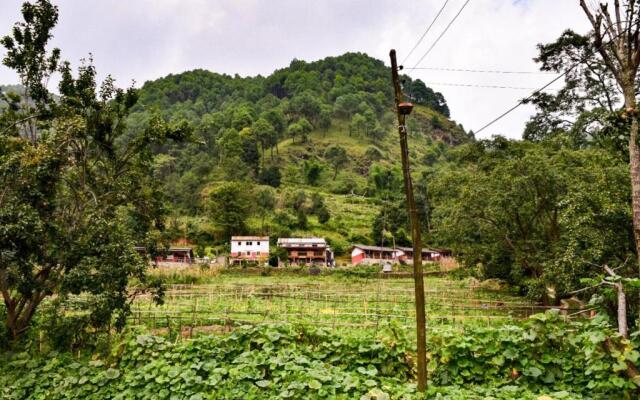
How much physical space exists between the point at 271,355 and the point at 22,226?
665 cm

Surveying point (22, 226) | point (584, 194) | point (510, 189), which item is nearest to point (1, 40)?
point (22, 226)

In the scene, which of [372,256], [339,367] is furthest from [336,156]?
[339,367]

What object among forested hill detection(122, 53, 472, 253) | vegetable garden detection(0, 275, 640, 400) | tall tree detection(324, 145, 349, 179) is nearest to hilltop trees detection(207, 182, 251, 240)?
forested hill detection(122, 53, 472, 253)

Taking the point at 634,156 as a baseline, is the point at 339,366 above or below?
below

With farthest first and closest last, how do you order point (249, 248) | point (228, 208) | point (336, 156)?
point (336, 156) < point (228, 208) < point (249, 248)

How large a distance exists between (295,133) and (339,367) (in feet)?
336

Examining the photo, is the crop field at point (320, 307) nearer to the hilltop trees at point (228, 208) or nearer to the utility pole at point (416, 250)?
the utility pole at point (416, 250)

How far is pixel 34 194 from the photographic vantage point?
35.3ft

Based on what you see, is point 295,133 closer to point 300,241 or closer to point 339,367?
point 300,241

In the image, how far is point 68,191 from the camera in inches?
485

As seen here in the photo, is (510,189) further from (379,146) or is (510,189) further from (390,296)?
(379,146)

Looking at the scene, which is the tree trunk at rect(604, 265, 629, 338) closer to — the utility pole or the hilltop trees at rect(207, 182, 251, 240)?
the utility pole

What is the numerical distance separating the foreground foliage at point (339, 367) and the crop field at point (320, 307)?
7.45 meters

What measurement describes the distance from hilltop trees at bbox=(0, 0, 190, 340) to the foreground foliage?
200 centimetres
